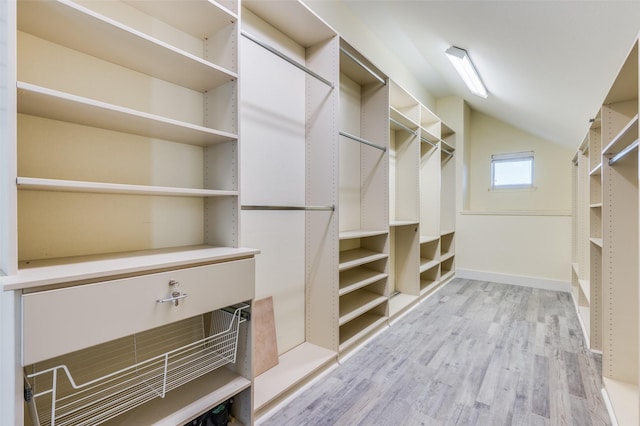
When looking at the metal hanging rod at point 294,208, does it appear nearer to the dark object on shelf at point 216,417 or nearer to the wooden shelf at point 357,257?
the wooden shelf at point 357,257

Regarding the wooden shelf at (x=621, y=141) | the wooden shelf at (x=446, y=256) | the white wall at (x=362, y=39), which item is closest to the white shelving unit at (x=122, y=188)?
the white wall at (x=362, y=39)

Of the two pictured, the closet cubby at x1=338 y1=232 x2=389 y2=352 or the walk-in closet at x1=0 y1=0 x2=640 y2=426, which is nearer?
the walk-in closet at x1=0 y1=0 x2=640 y2=426

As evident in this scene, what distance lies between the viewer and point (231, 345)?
158 cm

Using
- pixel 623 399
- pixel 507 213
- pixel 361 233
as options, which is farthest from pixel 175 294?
pixel 507 213

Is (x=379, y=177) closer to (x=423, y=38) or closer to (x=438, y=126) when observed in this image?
(x=423, y=38)

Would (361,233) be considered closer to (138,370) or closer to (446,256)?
(138,370)

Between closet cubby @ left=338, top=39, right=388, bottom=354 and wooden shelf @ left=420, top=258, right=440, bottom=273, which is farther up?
closet cubby @ left=338, top=39, right=388, bottom=354

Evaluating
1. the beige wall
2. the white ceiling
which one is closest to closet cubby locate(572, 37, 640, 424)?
the white ceiling

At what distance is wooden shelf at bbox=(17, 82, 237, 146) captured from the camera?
99cm

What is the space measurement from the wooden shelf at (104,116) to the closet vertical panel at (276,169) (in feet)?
1.59

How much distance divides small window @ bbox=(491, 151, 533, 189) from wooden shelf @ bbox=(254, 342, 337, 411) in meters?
4.78

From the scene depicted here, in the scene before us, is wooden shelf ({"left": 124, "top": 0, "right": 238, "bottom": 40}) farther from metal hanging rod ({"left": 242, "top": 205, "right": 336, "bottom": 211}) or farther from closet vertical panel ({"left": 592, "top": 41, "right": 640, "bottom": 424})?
closet vertical panel ({"left": 592, "top": 41, "right": 640, "bottom": 424})

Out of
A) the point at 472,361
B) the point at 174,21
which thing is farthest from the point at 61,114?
the point at 472,361

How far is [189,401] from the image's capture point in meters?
1.36
